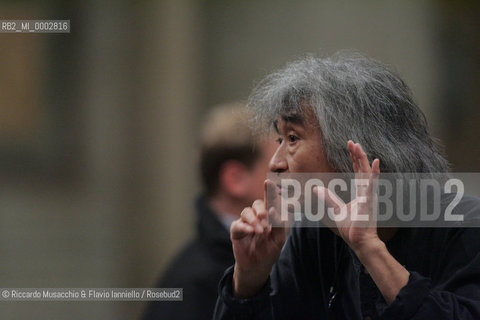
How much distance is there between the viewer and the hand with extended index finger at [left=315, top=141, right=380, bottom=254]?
1.68 meters

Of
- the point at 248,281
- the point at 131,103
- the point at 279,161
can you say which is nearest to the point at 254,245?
the point at 248,281

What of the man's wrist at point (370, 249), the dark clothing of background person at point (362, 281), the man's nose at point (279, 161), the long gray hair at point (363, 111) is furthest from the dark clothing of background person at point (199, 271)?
the man's wrist at point (370, 249)

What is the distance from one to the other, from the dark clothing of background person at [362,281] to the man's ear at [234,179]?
32 cm

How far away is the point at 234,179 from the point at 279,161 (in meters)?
0.44

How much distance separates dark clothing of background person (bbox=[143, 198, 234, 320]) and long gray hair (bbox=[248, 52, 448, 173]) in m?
0.53

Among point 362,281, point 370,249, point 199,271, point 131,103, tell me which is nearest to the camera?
point 370,249

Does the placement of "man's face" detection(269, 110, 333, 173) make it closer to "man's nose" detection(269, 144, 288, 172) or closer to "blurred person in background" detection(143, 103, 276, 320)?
"man's nose" detection(269, 144, 288, 172)

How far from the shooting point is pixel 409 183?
194 cm

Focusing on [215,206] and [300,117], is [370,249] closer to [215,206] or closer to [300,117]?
[300,117]

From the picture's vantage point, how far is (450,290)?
5.75 ft

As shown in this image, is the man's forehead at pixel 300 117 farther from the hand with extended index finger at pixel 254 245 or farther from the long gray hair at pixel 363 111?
the hand with extended index finger at pixel 254 245

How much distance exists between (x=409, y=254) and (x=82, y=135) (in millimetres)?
1119

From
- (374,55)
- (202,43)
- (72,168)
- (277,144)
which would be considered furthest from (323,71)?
(72,168)

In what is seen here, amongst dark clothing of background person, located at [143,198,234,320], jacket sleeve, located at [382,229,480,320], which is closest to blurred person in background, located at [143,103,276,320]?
dark clothing of background person, located at [143,198,234,320]
